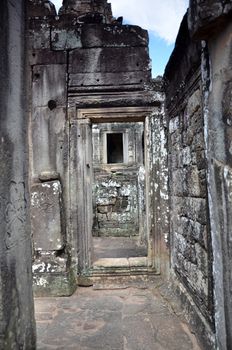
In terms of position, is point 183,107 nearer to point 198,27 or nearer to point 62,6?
point 198,27

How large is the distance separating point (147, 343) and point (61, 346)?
0.74 metres

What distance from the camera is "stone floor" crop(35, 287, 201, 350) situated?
2889 mm

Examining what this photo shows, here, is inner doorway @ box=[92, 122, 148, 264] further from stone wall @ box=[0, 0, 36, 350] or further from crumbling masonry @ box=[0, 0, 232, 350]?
stone wall @ box=[0, 0, 36, 350]

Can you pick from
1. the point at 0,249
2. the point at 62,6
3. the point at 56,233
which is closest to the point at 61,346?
the point at 0,249

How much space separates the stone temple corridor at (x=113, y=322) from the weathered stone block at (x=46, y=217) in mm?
735

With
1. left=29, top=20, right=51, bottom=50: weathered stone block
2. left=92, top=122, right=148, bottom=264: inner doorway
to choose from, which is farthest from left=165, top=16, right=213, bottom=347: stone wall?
left=92, top=122, right=148, bottom=264: inner doorway

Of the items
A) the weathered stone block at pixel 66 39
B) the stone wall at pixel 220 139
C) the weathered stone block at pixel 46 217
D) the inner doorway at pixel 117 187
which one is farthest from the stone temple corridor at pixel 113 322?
the inner doorway at pixel 117 187

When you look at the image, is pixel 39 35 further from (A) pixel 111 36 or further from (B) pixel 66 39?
(A) pixel 111 36

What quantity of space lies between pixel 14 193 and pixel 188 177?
2.03 m

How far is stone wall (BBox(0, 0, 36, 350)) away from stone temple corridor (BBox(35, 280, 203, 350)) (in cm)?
79

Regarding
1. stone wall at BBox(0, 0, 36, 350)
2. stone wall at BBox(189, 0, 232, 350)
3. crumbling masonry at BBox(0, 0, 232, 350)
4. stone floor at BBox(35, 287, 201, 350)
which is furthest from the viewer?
crumbling masonry at BBox(0, 0, 232, 350)

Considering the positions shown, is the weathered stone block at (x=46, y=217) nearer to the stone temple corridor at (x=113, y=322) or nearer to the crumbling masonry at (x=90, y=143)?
the crumbling masonry at (x=90, y=143)

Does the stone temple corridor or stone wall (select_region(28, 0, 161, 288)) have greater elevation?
stone wall (select_region(28, 0, 161, 288))

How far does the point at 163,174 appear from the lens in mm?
4867
